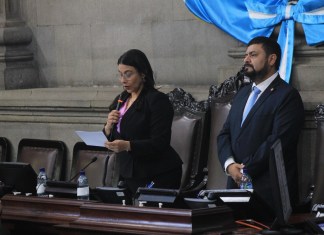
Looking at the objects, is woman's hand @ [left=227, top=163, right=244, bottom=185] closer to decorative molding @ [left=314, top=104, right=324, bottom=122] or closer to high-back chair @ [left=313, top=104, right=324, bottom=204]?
high-back chair @ [left=313, top=104, right=324, bottom=204]

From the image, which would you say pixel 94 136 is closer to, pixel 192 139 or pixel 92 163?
pixel 192 139

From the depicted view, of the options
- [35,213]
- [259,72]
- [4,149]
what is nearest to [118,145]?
[35,213]

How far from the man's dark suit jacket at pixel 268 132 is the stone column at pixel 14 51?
355 cm

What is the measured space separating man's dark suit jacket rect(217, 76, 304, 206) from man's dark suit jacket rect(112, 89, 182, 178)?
42cm

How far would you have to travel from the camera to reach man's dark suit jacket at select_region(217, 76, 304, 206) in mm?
6801

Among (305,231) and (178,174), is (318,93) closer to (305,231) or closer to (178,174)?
(178,174)

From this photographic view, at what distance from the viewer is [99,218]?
19.3 feet

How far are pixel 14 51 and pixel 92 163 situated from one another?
1717mm

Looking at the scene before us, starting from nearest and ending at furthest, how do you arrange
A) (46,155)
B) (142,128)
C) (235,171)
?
(235,171) < (142,128) < (46,155)

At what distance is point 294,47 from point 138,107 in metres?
1.61

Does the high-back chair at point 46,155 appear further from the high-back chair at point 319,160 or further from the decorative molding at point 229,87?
the high-back chair at point 319,160

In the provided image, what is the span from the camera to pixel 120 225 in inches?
226

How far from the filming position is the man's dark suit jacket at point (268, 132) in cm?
680

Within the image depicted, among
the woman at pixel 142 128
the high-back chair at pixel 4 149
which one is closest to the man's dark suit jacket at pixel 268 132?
the woman at pixel 142 128
